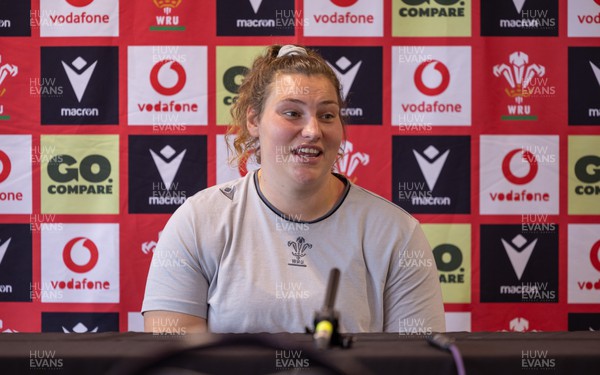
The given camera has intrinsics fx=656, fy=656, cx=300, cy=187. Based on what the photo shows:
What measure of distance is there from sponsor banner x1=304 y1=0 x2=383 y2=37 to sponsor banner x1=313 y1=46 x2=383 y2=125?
2.4 inches

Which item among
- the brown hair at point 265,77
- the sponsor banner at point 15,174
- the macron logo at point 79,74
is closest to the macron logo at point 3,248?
the sponsor banner at point 15,174

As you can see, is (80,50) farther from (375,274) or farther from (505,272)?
(505,272)

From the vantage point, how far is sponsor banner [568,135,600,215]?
2.36 meters

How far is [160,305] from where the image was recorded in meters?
1.31

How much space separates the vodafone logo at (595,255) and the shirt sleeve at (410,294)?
1.22 meters

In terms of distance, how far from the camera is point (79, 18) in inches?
94.3

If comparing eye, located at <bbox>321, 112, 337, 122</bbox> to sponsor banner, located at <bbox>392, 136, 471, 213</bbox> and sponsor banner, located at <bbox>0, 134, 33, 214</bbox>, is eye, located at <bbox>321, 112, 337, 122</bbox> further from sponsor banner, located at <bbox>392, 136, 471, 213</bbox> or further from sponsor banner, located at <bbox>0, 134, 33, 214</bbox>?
sponsor banner, located at <bbox>0, 134, 33, 214</bbox>

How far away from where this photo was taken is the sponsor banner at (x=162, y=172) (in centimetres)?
238

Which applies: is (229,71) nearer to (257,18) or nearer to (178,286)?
(257,18)

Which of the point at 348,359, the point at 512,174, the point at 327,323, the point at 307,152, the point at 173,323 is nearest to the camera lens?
the point at 327,323

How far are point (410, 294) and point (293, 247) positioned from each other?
0.26m

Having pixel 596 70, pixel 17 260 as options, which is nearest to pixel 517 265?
pixel 596 70

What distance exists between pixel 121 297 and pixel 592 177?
1.75 m

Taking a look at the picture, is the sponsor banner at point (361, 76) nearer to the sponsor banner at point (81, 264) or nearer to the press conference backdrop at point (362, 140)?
the press conference backdrop at point (362, 140)
